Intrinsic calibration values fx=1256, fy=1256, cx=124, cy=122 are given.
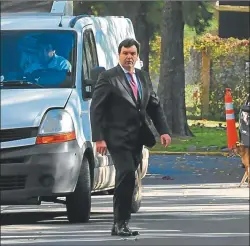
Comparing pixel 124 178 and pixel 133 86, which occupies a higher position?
pixel 133 86

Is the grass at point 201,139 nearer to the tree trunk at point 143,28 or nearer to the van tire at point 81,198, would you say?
the tree trunk at point 143,28

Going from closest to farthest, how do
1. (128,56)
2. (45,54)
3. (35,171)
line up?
(128,56) → (35,171) → (45,54)

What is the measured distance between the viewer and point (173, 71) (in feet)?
93.6

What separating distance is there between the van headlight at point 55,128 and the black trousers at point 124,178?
40.5 inches

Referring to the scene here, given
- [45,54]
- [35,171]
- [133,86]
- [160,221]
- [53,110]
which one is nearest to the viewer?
[133,86]

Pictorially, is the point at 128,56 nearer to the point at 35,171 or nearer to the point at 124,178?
the point at 124,178

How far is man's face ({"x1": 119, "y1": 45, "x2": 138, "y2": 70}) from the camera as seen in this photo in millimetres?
10016

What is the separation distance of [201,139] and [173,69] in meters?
2.05

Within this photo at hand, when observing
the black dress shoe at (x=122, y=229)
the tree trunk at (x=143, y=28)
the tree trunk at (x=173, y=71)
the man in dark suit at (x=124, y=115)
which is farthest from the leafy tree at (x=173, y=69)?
the man in dark suit at (x=124, y=115)

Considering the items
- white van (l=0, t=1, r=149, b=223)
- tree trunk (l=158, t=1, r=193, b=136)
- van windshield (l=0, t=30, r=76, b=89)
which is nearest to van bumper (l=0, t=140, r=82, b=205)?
white van (l=0, t=1, r=149, b=223)

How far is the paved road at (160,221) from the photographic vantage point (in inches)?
407

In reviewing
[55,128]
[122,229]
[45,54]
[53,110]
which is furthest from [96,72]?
[122,229]

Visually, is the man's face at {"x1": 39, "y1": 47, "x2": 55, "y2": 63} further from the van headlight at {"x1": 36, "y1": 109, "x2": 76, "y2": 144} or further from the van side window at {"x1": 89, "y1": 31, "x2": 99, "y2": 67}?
the van headlight at {"x1": 36, "y1": 109, "x2": 76, "y2": 144}

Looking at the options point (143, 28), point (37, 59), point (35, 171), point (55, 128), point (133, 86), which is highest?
point (37, 59)
